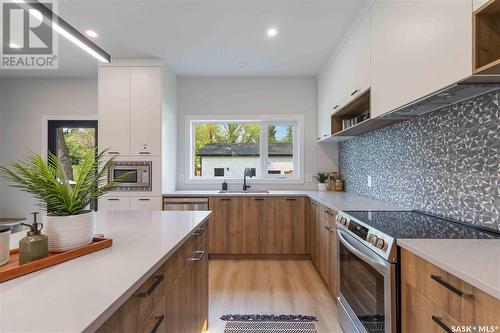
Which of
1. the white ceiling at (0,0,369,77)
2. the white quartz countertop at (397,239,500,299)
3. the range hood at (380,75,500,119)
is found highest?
the white ceiling at (0,0,369,77)

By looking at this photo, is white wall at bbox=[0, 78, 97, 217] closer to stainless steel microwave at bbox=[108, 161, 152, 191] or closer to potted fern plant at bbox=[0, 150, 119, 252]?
stainless steel microwave at bbox=[108, 161, 152, 191]

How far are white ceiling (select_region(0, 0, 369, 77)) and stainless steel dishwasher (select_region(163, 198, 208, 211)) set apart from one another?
6.18 ft

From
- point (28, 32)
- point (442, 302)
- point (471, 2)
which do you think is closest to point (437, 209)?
point (442, 302)

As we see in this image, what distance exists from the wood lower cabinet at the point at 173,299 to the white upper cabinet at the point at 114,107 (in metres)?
2.26

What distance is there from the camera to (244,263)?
3.36 metres

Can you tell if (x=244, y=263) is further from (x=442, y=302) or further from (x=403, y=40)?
(x=403, y=40)

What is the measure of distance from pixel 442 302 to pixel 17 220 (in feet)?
16.9

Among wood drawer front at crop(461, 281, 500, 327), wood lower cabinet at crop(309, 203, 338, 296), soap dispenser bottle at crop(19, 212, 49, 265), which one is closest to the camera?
wood drawer front at crop(461, 281, 500, 327)

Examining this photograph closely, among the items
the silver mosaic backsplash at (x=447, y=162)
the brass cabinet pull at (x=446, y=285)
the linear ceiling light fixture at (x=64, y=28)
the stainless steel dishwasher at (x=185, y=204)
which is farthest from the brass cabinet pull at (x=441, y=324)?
the stainless steel dishwasher at (x=185, y=204)

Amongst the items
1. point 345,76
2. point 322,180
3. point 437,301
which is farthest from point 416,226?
point 322,180

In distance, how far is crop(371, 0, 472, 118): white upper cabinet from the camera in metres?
1.15

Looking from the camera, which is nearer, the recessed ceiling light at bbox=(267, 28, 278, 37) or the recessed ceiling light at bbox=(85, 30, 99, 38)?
the recessed ceiling light at bbox=(267, 28, 278, 37)

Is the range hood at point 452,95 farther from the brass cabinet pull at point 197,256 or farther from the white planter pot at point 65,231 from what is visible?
the white planter pot at point 65,231

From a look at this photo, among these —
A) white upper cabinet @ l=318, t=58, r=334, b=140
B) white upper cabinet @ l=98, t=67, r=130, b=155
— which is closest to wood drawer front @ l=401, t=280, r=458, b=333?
white upper cabinet @ l=318, t=58, r=334, b=140
